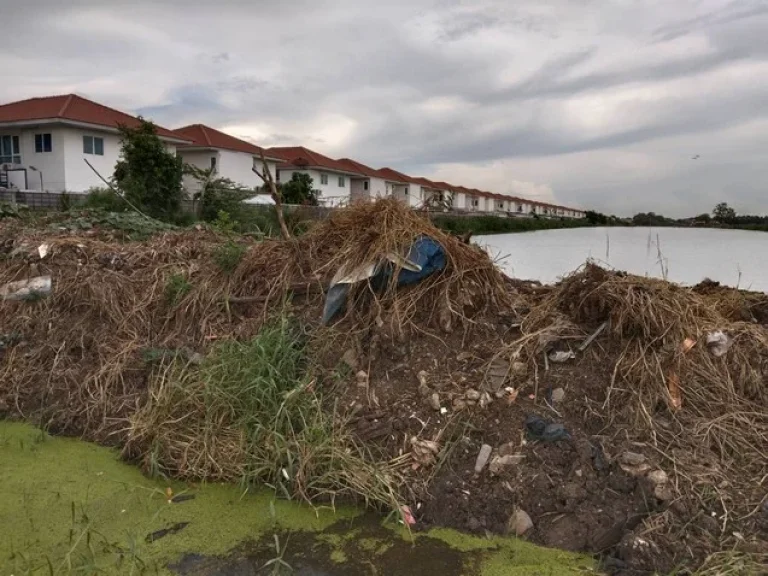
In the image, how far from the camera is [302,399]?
2896 mm

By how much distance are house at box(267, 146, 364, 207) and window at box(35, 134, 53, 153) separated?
36.1 feet

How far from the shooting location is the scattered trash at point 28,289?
4129 millimetres

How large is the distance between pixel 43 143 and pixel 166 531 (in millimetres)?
20642

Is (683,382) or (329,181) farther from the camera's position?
(329,181)

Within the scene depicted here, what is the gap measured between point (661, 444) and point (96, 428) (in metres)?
2.93

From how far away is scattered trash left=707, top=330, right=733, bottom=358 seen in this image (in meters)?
2.86

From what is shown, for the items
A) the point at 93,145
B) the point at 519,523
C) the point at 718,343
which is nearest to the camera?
the point at 519,523

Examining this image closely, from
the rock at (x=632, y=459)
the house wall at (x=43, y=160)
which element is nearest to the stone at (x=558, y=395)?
the rock at (x=632, y=459)

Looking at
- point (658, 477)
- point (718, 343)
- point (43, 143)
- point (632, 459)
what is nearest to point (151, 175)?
point (43, 143)

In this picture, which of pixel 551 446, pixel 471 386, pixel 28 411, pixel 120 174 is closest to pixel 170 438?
pixel 28 411

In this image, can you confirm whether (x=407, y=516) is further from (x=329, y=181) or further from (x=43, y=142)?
(x=329, y=181)

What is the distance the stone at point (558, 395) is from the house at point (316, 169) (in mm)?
26137

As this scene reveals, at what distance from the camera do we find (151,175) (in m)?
11.4

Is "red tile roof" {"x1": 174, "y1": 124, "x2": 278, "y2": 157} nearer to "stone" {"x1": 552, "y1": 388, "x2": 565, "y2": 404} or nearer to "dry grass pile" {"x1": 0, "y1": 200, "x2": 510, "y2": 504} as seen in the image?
"dry grass pile" {"x1": 0, "y1": 200, "x2": 510, "y2": 504}
